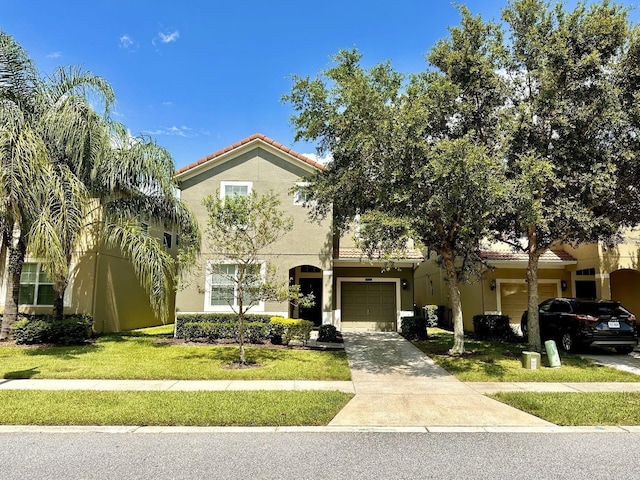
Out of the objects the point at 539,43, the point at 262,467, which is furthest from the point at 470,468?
the point at 539,43

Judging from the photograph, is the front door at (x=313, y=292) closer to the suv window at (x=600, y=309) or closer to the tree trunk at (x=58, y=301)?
the tree trunk at (x=58, y=301)

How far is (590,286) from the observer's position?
719 inches

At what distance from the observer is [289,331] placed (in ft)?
44.5

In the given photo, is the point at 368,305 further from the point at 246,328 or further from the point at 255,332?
the point at 246,328

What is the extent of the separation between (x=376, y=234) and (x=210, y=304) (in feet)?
28.5

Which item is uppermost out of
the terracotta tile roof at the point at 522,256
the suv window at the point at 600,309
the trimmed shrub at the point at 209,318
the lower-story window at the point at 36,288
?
the terracotta tile roof at the point at 522,256

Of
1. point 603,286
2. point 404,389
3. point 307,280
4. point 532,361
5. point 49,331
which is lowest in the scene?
point 404,389

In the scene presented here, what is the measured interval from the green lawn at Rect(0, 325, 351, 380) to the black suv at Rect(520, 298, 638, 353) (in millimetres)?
7102

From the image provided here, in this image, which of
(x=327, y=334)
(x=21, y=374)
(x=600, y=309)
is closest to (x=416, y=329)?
(x=327, y=334)

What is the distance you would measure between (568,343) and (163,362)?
12.0 meters

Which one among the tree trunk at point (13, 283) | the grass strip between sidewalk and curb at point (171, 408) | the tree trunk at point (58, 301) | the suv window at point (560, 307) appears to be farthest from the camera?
the tree trunk at point (58, 301)

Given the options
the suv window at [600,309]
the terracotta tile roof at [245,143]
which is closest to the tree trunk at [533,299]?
the suv window at [600,309]

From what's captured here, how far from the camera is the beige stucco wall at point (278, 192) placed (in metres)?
16.3

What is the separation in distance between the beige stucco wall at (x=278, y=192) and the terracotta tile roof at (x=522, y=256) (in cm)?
713
